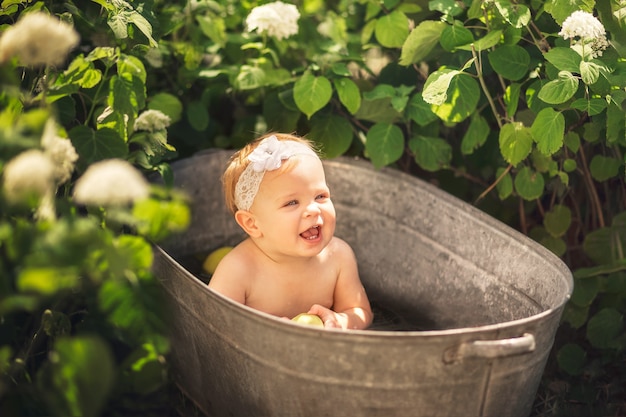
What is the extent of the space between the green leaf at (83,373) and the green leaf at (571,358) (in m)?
1.41

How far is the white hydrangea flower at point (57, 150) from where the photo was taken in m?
1.32

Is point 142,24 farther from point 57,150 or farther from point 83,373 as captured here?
point 83,373

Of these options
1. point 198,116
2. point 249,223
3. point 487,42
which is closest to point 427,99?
point 487,42

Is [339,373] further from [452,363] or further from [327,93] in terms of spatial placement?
[327,93]

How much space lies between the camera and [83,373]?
1.19 meters

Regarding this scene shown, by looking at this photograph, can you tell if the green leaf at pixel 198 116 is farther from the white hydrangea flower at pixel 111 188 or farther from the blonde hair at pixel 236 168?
the white hydrangea flower at pixel 111 188

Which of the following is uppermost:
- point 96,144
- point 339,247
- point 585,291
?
point 96,144

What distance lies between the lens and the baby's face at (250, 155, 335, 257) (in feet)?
6.51

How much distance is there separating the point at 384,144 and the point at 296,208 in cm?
43

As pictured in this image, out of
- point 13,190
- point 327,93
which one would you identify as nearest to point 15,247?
point 13,190

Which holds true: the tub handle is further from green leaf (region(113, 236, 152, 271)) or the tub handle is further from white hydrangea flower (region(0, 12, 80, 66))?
white hydrangea flower (region(0, 12, 80, 66))

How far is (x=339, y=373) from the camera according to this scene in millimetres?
1557

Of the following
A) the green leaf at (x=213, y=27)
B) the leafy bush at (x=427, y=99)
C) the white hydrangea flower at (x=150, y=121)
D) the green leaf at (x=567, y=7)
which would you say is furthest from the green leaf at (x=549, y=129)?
the green leaf at (x=213, y=27)

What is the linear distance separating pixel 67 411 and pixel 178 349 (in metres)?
0.76
